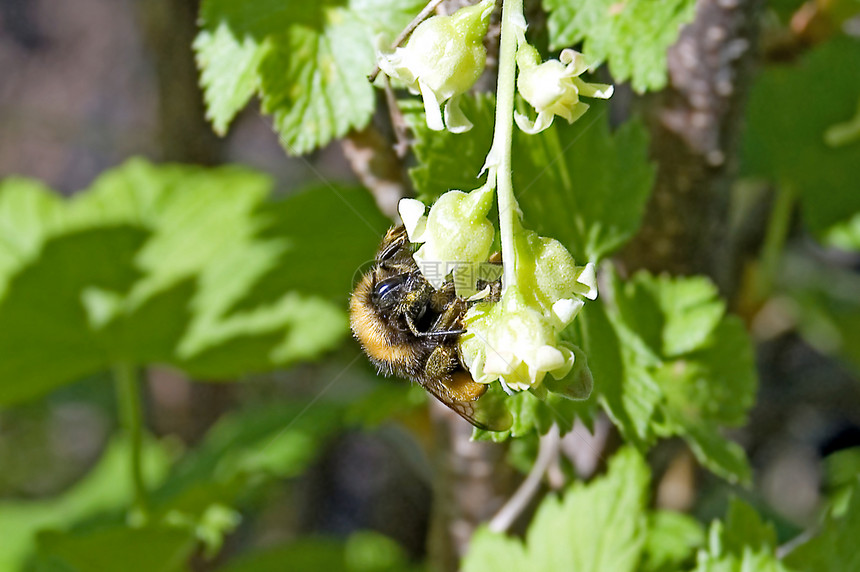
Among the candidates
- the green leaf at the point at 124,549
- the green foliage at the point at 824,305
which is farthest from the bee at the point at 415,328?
the green foliage at the point at 824,305

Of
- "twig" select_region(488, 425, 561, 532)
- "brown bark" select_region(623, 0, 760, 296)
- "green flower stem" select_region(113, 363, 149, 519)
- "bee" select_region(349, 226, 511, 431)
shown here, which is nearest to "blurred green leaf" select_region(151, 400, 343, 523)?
"green flower stem" select_region(113, 363, 149, 519)

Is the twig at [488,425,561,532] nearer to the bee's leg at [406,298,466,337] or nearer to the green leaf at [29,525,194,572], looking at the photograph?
the bee's leg at [406,298,466,337]

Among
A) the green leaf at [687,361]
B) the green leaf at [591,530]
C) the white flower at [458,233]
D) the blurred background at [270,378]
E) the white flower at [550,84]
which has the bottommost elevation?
the blurred background at [270,378]

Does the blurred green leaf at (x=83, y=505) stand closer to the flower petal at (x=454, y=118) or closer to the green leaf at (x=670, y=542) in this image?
the green leaf at (x=670, y=542)

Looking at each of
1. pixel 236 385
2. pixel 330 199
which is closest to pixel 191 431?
pixel 236 385

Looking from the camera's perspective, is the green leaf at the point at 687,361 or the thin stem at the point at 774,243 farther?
the thin stem at the point at 774,243

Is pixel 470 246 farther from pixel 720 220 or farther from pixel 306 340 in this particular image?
pixel 306 340

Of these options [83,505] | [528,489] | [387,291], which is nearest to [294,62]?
[387,291]

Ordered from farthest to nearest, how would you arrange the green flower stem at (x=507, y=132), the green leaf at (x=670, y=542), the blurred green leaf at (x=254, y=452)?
the blurred green leaf at (x=254, y=452)
the green leaf at (x=670, y=542)
the green flower stem at (x=507, y=132)
